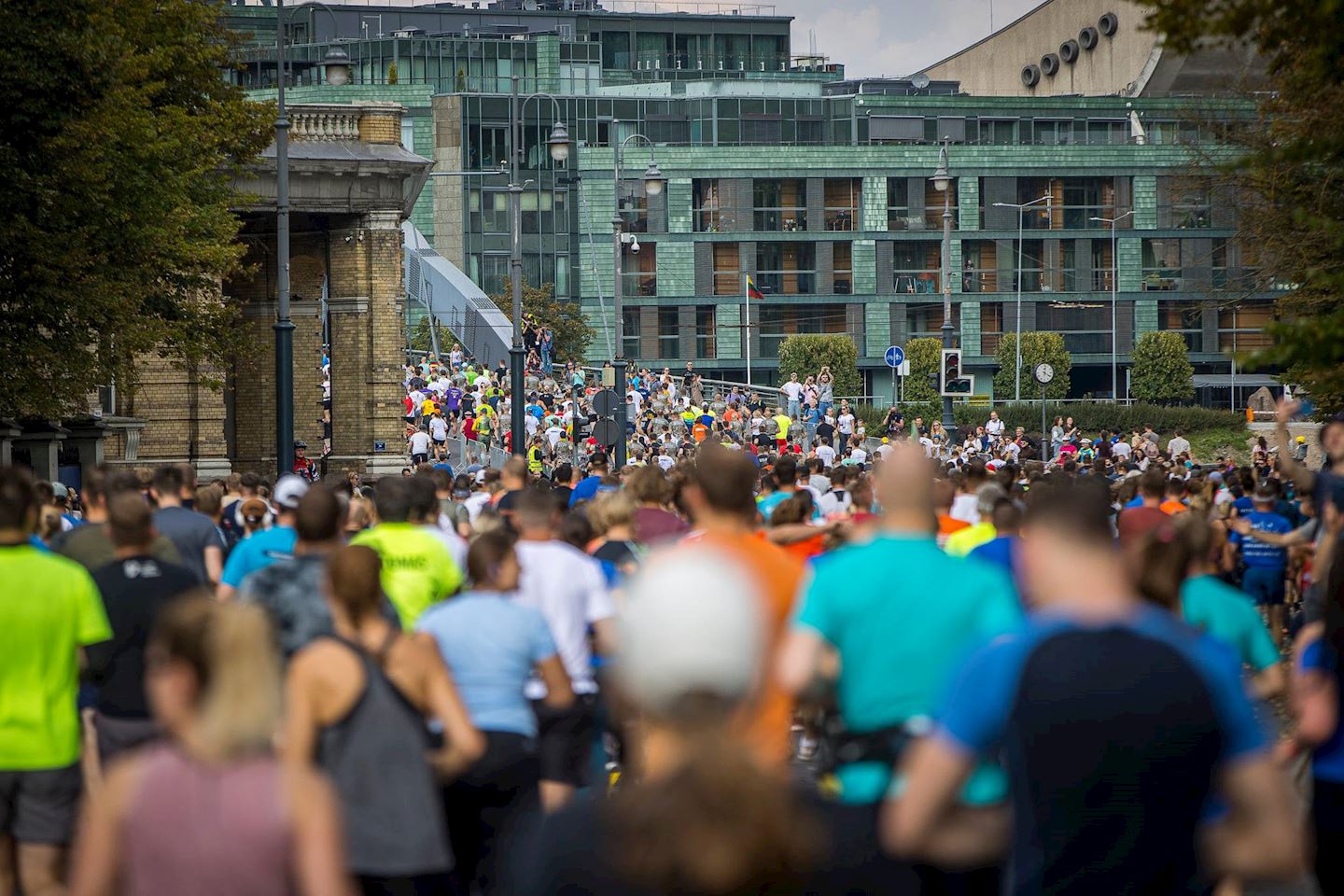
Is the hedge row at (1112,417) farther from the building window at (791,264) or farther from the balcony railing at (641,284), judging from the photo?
the balcony railing at (641,284)

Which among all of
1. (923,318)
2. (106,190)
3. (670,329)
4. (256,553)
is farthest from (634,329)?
(256,553)

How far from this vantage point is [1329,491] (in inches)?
414

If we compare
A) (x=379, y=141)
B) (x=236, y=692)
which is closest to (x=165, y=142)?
(x=379, y=141)

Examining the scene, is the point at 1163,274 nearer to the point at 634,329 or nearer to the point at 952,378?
the point at 634,329

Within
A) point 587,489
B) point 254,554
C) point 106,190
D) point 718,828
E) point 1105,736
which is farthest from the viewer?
point 106,190

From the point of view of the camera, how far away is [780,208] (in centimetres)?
9481

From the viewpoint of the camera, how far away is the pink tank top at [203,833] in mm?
4262

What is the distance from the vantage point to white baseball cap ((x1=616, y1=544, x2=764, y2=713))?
317 centimetres

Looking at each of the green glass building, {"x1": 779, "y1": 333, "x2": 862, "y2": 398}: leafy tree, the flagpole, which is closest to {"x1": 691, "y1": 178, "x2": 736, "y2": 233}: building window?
the green glass building

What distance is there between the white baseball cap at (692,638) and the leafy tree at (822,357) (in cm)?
8548

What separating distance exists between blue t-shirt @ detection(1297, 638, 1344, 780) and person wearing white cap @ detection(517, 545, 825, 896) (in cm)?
331

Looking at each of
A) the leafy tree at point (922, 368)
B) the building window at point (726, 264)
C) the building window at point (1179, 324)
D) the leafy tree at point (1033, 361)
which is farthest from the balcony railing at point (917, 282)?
the building window at point (1179, 324)

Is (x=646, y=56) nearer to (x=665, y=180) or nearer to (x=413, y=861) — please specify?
(x=665, y=180)

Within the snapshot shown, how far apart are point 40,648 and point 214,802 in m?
3.13
